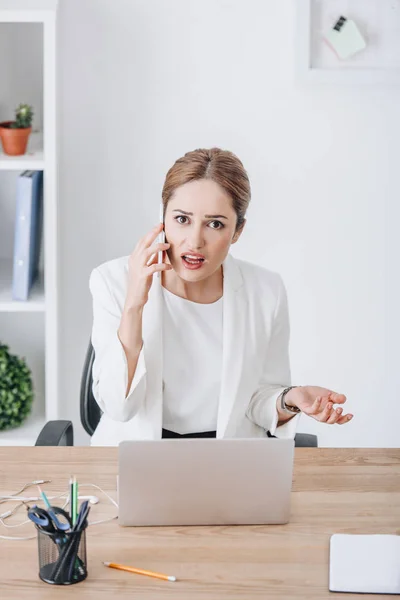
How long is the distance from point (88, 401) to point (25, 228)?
0.67 m

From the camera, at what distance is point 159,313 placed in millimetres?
2289

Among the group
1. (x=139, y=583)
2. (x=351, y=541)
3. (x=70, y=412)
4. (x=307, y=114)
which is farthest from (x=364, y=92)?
(x=139, y=583)

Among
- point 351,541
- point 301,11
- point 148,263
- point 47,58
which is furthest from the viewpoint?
point 301,11

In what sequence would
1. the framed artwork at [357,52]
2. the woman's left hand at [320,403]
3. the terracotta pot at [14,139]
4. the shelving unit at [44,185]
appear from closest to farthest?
the woman's left hand at [320,403] → the shelving unit at [44,185] → the terracotta pot at [14,139] → the framed artwork at [357,52]

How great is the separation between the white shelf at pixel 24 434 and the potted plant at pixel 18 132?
2.92ft

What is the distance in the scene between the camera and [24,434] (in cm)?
306

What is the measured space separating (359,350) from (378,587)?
73.1 inches

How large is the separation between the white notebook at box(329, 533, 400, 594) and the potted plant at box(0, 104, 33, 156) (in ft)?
5.72

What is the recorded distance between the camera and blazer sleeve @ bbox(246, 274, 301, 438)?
2.29 metres

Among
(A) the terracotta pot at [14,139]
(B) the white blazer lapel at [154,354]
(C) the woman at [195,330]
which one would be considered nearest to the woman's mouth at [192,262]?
(C) the woman at [195,330]

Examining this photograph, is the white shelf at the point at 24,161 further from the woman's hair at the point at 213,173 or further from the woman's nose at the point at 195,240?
the woman's nose at the point at 195,240

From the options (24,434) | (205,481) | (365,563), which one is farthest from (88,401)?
(365,563)

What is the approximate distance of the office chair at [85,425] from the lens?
89.7 inches

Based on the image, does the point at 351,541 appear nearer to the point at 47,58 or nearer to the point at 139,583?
the point at 139,583
